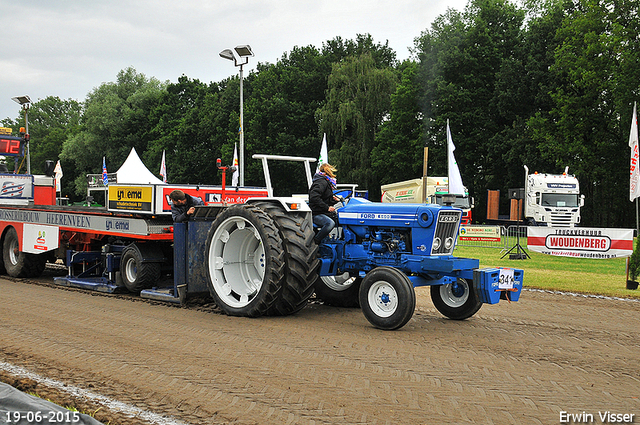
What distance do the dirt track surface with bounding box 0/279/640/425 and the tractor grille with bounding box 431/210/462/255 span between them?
959mm

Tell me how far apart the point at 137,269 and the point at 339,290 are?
3.43 m

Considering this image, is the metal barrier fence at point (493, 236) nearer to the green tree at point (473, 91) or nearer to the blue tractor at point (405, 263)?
the blue tractor at point (405, 263)

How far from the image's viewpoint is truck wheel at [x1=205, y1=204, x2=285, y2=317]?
787 centimetres

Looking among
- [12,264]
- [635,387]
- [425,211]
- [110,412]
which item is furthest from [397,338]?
[12,264]

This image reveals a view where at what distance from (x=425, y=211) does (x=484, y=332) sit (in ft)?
5.29

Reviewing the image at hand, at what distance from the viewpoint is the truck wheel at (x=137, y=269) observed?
394 inches

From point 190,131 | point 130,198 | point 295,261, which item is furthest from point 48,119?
point 295,261

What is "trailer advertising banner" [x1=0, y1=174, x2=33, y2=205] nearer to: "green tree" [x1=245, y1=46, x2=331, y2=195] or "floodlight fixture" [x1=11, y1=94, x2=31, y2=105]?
"floodlight fixture" [x1=11, y1=94, x2=31, y2=105]

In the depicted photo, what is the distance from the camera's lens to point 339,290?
9156mm

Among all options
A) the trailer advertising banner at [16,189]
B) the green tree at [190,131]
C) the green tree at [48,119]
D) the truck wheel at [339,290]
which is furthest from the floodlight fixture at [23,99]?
the green tree at [48,119]

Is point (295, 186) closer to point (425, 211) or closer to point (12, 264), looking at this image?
point (12, 264)

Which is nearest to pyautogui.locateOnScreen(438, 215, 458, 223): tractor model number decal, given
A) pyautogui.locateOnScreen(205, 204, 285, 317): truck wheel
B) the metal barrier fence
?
pyautogui.locateOnScreen(205, 204, 285, 317): truck wheel

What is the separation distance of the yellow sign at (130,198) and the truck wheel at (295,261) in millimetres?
2900

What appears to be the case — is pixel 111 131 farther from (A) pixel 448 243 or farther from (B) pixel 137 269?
(A) pixel 448 243
